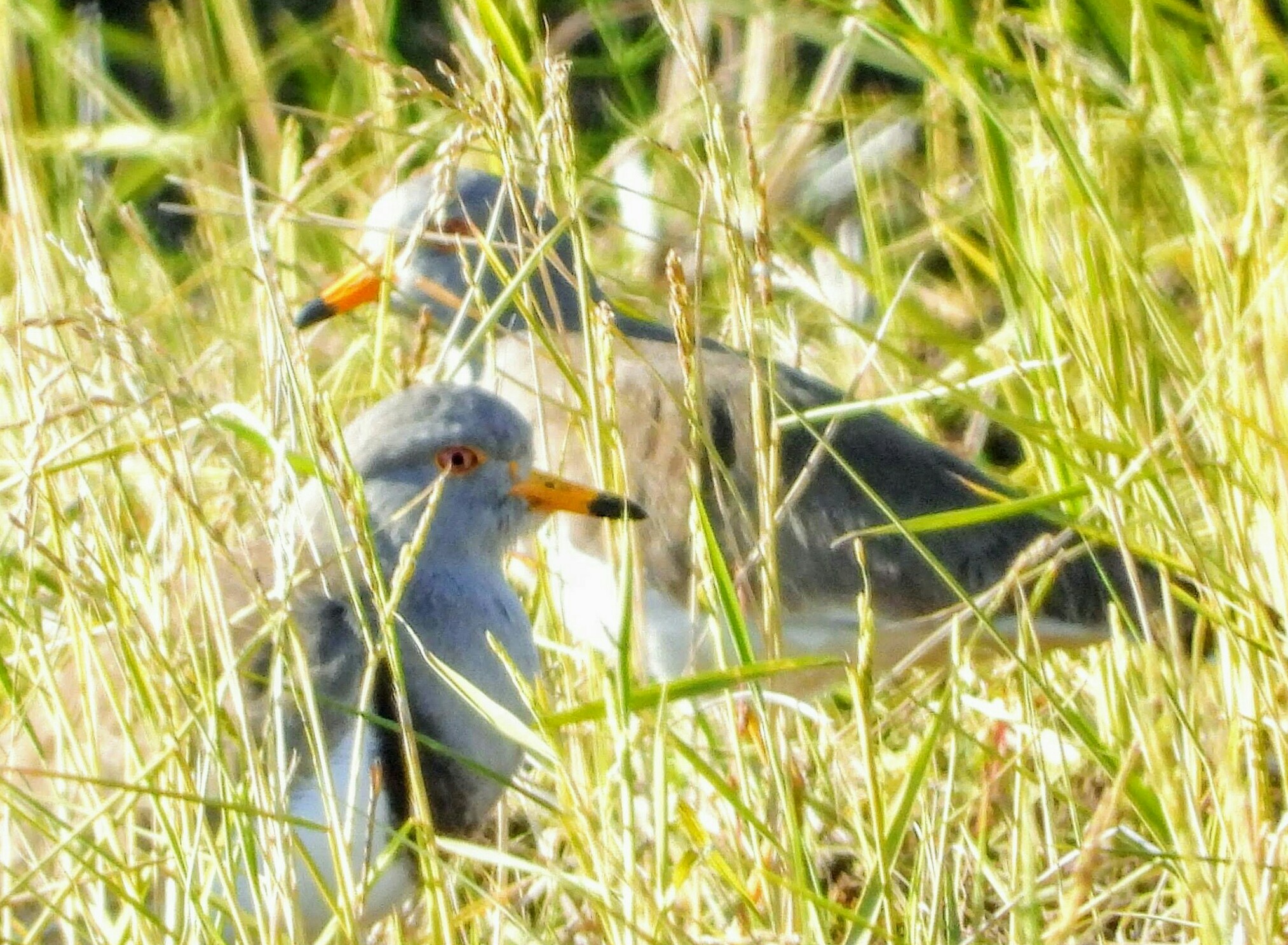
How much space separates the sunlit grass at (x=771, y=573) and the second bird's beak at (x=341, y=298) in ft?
0.43

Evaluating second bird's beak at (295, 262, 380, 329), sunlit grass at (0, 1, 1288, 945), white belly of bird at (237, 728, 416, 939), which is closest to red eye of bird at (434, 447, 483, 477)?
sunlit grass at (0, 1, 1288, 945)

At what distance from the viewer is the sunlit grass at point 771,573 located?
226 centimetres

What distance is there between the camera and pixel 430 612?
3.35 meters

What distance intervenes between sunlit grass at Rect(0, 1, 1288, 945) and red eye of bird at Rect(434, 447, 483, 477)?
29 centimetres

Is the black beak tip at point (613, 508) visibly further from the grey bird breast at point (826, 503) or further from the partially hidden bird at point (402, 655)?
the grey bird breast at point (826, 503)

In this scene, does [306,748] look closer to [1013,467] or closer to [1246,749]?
[1246,749]

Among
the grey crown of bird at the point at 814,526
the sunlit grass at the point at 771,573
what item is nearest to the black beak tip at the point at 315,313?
the sunlit grass at the point at 771,573

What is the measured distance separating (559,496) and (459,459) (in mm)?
180

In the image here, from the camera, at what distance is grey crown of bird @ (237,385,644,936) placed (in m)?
2.98

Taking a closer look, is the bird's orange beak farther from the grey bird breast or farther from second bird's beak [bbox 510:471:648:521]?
the grey bird breast

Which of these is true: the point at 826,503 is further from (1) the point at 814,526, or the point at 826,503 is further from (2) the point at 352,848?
(2) the point at 352,848

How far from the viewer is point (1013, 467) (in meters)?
4.86

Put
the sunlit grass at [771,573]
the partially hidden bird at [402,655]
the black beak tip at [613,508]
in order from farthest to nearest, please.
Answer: the black beak tip at [613,508]
the partially hidden bird at [402,655]
the sunlit grass at [771,573]

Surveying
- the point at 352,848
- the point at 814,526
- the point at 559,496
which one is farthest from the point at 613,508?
the point at 814,526
